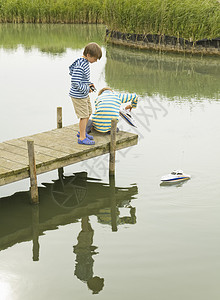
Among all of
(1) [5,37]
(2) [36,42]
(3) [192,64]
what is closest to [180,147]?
(3) [192,64]

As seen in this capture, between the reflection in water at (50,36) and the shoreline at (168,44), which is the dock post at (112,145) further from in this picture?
the reflection in water at (50,36)

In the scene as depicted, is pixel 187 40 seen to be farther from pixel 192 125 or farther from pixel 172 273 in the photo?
pixel 172 273

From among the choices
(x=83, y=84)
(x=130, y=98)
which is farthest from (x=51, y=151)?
(x=130, y=98)

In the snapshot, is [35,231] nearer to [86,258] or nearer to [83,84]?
[86,258]

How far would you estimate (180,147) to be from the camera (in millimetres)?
9094

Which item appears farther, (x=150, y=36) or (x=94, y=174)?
(x=150, y=36)

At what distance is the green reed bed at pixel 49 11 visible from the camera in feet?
87.0

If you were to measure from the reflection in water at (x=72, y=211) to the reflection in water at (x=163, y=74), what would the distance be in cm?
621

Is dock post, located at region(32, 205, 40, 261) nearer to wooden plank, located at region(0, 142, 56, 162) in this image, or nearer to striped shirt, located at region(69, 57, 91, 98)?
wooden plank, located at region(0, 142, 56, 162)

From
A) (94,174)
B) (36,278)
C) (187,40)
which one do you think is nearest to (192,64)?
(187,40)

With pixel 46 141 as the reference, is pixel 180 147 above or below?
below

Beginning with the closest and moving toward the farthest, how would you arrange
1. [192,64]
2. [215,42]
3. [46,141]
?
[46,141], [192,64], [215,42]

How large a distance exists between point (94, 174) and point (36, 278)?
9.58 ft

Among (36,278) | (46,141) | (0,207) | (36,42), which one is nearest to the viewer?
(36,278)
